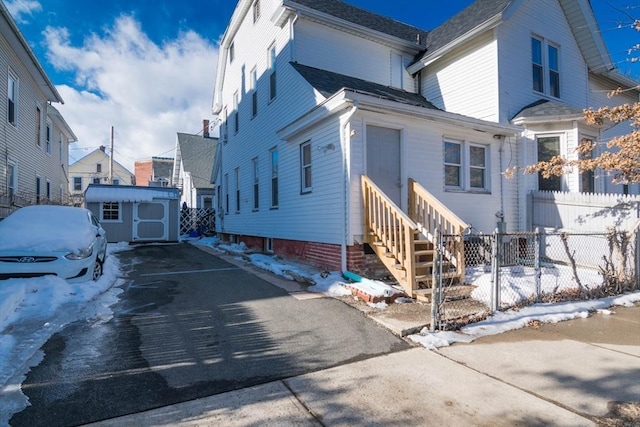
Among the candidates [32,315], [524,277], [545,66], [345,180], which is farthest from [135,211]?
[545,66]

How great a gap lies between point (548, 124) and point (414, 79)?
182 inches

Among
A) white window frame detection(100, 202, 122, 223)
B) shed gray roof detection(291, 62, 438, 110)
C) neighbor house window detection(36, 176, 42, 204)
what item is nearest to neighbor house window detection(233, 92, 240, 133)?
shed gray roof detection(291, 62, 438, 110)

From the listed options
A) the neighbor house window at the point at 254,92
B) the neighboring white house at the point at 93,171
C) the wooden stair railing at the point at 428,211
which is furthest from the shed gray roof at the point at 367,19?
the neighboring white house at the point at 93,171

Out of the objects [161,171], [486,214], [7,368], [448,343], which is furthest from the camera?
[161,171]

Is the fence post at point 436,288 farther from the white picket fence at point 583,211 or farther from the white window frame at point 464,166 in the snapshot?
the white picket fence at point 583,211

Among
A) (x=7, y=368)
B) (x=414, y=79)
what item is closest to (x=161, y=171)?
(x=414, y=79)

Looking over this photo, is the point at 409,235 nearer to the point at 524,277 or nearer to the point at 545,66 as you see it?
the point at 524,277

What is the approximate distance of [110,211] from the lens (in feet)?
54.3

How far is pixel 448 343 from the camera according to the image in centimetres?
414

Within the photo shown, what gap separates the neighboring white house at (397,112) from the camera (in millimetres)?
7617

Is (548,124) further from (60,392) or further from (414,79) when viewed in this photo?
(60,392)

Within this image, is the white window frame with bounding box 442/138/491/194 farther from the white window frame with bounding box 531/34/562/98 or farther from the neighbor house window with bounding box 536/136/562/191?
the white window frame with bounding box 531/34/562/98

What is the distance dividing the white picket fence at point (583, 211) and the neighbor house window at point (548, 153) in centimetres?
68

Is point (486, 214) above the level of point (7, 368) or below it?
above
